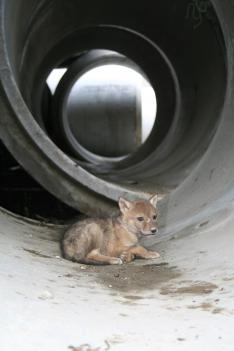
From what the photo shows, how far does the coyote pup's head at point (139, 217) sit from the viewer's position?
11.4ft

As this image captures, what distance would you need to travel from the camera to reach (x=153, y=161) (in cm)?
764

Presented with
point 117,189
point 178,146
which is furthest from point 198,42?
point 117,189

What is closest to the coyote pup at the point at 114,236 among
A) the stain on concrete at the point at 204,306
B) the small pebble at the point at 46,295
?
the small pebble at the point at 46,295

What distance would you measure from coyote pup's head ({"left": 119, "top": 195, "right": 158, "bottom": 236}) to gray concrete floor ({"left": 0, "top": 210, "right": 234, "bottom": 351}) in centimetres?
17

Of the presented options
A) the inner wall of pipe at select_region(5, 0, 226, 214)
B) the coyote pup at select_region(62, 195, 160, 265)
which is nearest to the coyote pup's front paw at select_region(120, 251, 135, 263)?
the coyote pup at select_region(62, 195, 160, 265)

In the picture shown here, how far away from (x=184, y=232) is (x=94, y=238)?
541 millimetres

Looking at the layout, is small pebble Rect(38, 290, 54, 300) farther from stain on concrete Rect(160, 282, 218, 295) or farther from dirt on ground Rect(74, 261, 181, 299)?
stain on concrete Rect(160, 282, 218, 295)

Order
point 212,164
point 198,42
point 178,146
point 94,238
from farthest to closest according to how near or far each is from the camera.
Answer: point 178,146 → point 198,42 → point 212,164 → point 94,238

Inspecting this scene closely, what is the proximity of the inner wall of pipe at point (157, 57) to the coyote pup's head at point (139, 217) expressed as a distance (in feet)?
6.68

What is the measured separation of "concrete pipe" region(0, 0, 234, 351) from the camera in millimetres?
2080

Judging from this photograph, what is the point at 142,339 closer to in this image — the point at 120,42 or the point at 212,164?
the point at 212,164

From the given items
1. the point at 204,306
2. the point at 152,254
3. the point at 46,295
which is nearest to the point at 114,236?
the point at 152,254

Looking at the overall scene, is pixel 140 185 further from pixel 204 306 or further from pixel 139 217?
pixel 204 306

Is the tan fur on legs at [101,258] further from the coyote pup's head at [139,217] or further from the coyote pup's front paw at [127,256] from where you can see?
the coyote pup's head at [139,217]
